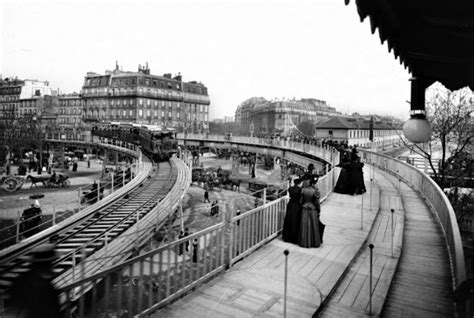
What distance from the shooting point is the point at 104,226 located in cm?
1450

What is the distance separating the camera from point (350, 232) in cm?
869

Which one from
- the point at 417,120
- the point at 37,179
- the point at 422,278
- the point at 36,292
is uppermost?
the point at 417,120

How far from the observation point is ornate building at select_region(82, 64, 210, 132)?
85.6 metres

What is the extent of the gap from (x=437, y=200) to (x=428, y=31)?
8810mm

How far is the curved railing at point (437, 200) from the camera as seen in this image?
215 inches

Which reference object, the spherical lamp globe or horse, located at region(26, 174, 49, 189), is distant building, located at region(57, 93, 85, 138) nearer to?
horse, located at region(26, 174, 49, 189)

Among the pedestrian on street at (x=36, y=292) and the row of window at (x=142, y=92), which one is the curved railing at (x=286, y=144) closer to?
the pedestrian on street at (x=36, y=292)

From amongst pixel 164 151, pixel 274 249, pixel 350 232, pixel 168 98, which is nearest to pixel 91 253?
pixel 274 249

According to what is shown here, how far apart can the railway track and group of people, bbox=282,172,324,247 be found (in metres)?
5.41

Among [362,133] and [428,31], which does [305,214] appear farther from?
[362,133]

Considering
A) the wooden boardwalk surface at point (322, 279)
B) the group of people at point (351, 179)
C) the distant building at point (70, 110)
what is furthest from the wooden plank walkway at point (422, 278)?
the distant building at point (70, 110)

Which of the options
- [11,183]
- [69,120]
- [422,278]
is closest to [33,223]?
[422,278]

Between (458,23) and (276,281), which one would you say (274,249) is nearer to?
(276,281)

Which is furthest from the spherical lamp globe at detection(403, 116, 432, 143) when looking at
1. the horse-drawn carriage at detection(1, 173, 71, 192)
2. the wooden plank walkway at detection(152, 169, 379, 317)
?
the horse-drawn carriage at detection(1, 173, 71, 192)
